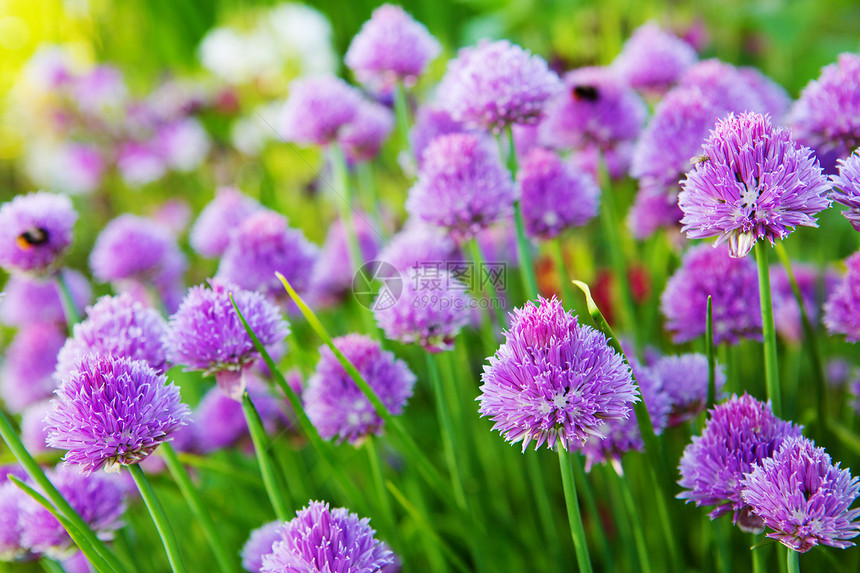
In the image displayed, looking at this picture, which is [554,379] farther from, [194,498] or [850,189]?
[194,498]

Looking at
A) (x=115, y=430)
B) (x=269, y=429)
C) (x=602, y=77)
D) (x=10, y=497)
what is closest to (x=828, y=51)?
(x=602, y=77)

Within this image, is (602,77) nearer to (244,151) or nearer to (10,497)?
(10,497)

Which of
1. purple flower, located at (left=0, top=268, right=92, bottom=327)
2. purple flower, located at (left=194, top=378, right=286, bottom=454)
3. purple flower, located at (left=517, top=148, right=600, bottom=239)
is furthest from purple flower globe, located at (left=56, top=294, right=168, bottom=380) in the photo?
purple flower, located at (left=0, top=268, right=92, bottom=327)

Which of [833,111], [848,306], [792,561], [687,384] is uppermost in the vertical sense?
[833,111]

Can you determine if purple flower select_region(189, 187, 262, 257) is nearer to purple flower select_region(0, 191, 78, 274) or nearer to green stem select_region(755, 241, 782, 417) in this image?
purple flower select_region(0, 191, 78, 274)

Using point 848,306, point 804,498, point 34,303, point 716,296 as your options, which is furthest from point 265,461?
point 34,303
